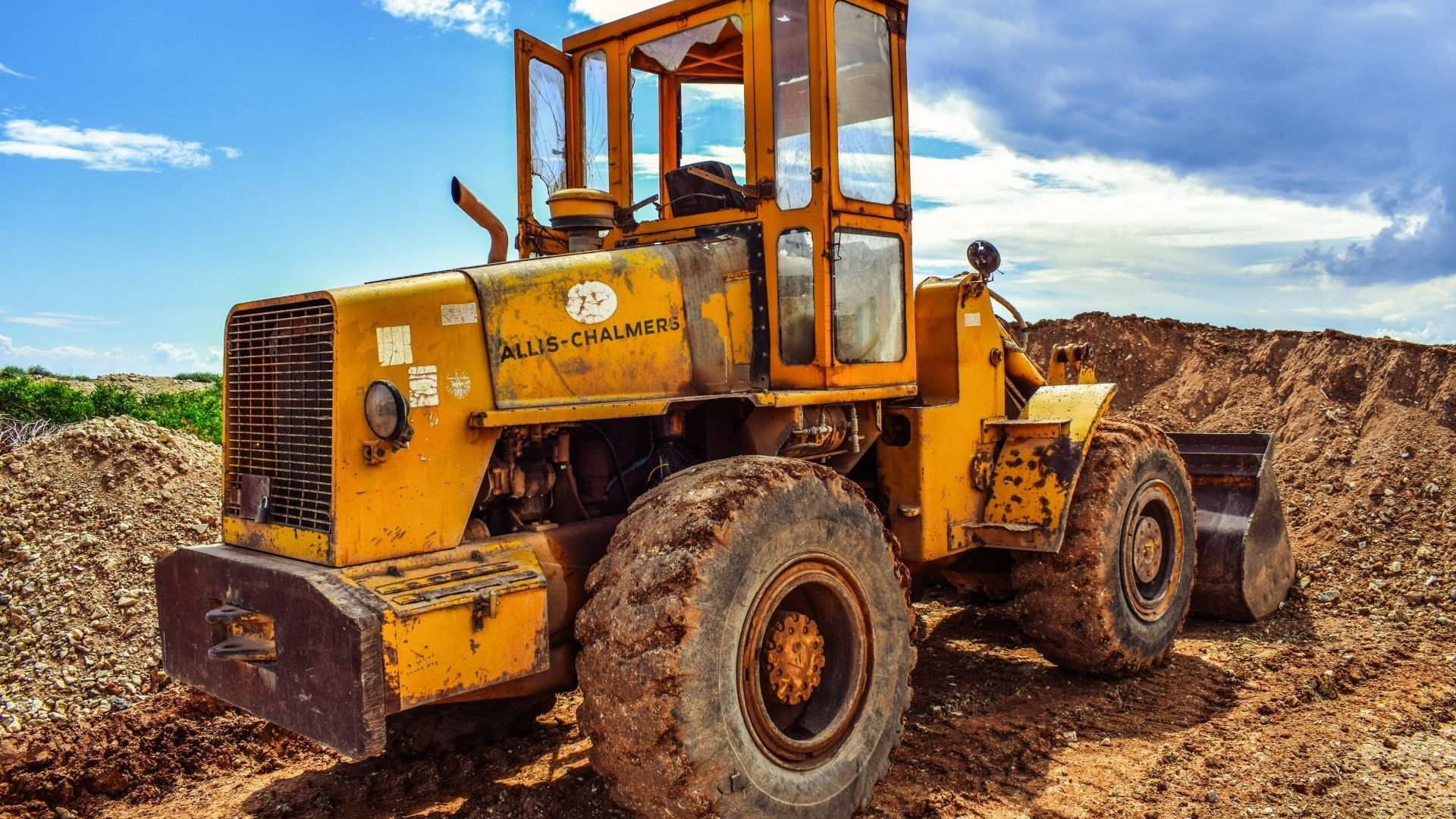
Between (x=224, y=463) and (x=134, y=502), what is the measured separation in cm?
545

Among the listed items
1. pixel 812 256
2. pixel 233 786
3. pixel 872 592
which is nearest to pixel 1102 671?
pixel 872 592

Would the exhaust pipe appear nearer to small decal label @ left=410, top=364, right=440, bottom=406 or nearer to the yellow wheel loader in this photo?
the yellow wheel loader

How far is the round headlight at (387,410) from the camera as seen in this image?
143 inches

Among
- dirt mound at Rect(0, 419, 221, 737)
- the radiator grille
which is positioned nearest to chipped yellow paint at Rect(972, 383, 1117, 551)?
the radiator grille

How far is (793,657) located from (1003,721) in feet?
6.35

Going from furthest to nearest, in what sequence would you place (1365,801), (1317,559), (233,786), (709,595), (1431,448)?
(1431,448)
(1317,559)
(233,786)
(1365,801)
(709,595)

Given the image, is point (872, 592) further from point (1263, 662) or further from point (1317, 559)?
point (1317, 559)

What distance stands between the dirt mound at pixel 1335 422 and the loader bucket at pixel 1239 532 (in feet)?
2.30

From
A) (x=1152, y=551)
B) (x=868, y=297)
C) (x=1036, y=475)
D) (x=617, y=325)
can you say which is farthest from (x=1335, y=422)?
(x=617, y=325)

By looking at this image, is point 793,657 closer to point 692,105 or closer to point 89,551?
point 692,105

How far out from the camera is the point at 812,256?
478 cm

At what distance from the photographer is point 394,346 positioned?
3.73m

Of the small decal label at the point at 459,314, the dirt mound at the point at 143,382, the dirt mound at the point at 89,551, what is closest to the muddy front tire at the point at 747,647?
the small decal label at the point at 459,314

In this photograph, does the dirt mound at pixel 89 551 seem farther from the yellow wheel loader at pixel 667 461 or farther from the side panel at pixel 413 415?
the side panel at pixel 413 415
